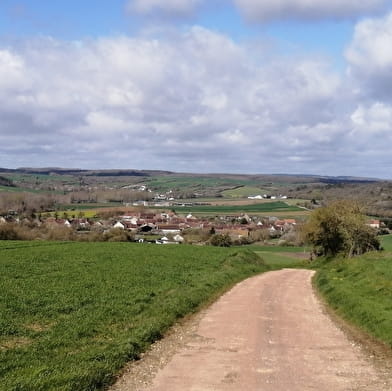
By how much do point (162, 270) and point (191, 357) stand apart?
57.9ft

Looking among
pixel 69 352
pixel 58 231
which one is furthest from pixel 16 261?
pixel 58 231

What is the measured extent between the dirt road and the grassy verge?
39.1 inches

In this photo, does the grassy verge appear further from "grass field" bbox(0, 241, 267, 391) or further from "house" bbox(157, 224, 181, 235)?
"house" bbox(157, 224, 181, 235)

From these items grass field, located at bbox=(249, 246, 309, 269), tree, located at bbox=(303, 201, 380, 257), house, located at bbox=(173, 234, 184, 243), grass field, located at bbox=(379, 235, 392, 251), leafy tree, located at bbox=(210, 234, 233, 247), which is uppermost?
tree, located at bbox=(303, 201, 380, 257)

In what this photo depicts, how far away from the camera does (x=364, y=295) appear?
893 inches

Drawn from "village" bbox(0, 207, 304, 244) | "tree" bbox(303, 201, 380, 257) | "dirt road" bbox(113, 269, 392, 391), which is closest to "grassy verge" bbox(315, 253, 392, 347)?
"dirt road" bbox(113, 269, 392, 391)

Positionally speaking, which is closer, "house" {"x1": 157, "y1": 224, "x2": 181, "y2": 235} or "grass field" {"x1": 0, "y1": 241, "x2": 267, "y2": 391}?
"grass field" {"x1": 0, "y1": 241, "x2": 267, "y2": 391}

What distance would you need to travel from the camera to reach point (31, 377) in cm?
1023

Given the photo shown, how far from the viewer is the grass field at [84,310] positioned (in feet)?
36.2

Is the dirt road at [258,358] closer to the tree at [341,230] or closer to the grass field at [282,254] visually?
the tree at [341,230]

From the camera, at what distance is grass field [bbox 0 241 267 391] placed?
11.0 metres

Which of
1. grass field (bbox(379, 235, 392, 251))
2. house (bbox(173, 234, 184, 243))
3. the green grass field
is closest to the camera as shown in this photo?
grass field (bbox(379, 235, 392, 251))

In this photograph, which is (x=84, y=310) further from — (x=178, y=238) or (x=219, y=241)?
(x=178, y=238)

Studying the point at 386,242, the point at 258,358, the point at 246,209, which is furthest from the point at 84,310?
the point at 246,209
